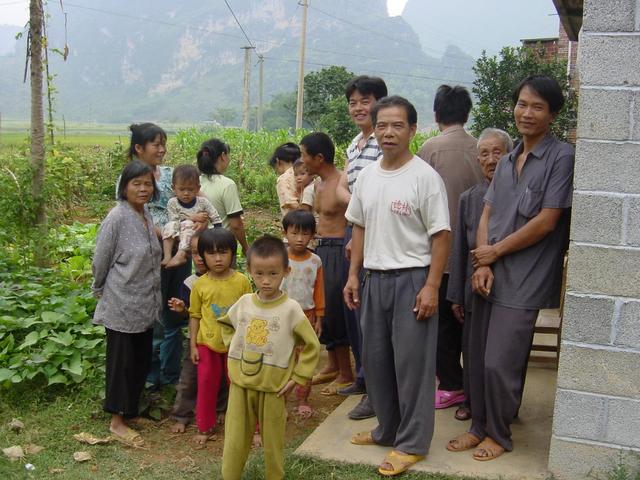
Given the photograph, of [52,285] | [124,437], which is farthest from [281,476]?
[52,285]

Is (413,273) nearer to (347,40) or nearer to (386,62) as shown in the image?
(386,62)

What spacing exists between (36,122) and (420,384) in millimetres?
4688

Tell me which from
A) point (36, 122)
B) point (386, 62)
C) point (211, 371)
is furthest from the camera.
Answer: point (386, 62)

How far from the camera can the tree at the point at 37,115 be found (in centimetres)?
671

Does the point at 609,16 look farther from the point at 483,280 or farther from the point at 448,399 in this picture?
the point at 448,399

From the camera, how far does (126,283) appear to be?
4.46 meters

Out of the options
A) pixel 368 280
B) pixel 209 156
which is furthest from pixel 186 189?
pixel 368 280

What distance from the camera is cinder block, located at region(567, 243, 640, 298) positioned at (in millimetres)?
3387

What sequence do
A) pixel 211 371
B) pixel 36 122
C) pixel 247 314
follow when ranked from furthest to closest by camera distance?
pixel 36 122 → pixel 211 371 → pixel 247 314

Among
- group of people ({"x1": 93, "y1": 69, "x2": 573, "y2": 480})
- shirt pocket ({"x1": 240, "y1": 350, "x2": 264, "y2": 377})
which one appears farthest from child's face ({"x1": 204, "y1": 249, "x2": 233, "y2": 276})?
shirt pocket ({"x1": 240, "y1": 350, "x2": 264, "y2": 377})

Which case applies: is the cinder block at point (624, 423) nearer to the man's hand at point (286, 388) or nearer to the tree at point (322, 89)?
the man's hand at point (286, 388)

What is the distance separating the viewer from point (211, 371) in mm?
4508

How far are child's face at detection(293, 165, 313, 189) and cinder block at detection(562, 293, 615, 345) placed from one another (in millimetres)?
2515

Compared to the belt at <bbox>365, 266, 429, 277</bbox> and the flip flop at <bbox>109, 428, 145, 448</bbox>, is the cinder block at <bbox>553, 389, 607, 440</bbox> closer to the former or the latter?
the belt at <bbox>365, 266, 429, 277</bbox>
